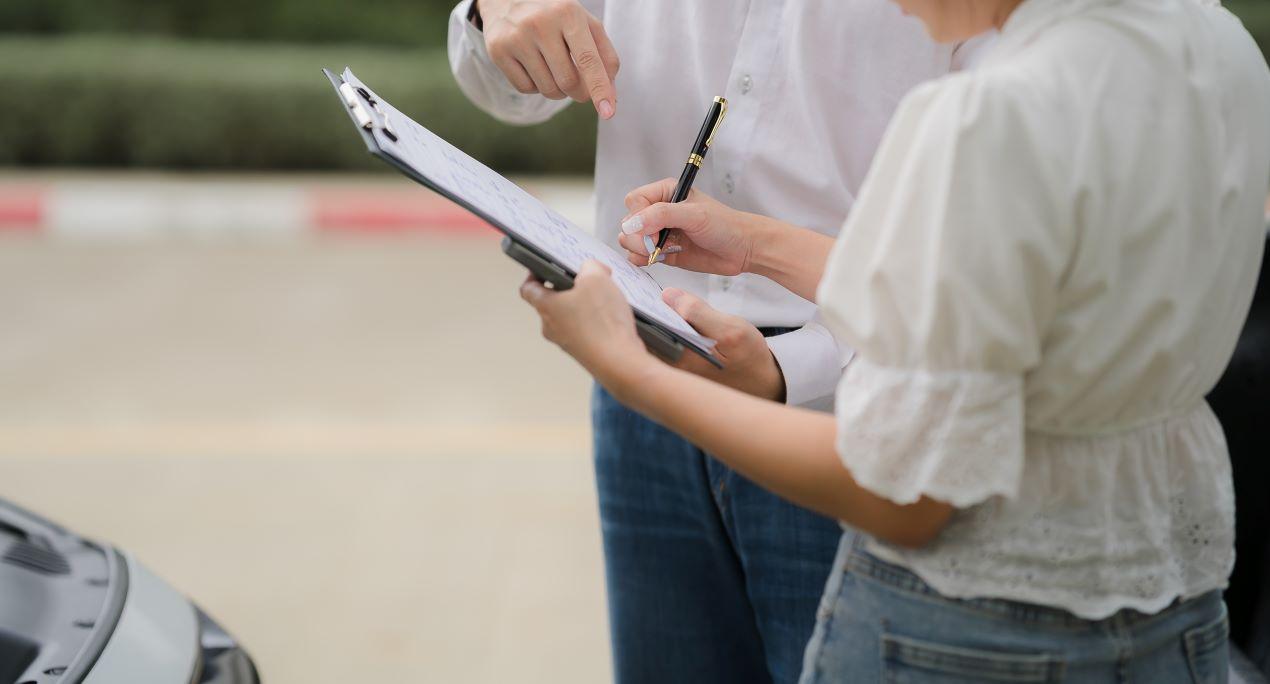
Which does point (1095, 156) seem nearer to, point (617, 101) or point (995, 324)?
point (995, 324)

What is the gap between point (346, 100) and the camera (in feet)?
4.35

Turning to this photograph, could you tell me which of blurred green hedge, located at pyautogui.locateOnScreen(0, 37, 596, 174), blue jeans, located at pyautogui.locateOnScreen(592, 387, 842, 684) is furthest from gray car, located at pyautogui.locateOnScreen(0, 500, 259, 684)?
blurred green hedge, located at pyautogui.locateOnScreen(0, 37, 596, 174)

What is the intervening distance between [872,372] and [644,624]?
2.72 ft

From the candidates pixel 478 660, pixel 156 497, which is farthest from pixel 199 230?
pixel 478 660

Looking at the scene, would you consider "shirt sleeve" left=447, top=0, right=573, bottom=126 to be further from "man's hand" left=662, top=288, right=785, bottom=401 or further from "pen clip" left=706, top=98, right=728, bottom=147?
"man's hand" left=662, top=288, right=785, bottom=401

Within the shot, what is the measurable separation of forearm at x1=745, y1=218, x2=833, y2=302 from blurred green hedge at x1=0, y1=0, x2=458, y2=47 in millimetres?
9590

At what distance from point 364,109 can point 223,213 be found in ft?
21.8

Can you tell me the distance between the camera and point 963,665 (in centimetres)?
108

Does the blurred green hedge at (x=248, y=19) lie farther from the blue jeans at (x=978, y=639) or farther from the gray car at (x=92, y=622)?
the blue jeans at (x=978, y=639)

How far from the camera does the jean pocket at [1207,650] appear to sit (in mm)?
1146

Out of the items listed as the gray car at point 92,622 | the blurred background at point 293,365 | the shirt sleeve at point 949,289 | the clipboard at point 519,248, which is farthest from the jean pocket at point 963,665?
the blurred background at point 293,365

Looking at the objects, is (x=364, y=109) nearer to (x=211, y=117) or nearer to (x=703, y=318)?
(x=703, y=318)

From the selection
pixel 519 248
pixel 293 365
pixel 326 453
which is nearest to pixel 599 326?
pixel 519 248

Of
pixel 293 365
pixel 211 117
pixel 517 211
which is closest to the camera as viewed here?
pixel 517 211
